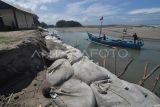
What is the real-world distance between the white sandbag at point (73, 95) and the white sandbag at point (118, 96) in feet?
0.75

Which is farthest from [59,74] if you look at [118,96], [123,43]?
[123,43]

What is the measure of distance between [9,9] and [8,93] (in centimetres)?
1675

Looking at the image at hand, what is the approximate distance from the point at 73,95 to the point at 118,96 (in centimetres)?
117

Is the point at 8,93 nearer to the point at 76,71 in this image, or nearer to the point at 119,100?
the point at 76,71

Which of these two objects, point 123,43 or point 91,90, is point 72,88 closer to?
point 91,90

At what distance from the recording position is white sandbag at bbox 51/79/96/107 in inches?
175

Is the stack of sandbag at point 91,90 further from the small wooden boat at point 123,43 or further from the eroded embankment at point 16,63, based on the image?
the small wooden boat at point 123,43

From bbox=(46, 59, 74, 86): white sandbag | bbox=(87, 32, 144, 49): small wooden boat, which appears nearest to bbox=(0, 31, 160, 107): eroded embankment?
bbox=(46, 59, 74, 86): white sandbag

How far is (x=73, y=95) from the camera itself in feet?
15.5

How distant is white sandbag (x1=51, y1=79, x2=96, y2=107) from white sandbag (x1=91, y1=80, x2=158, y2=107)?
9.0 inches

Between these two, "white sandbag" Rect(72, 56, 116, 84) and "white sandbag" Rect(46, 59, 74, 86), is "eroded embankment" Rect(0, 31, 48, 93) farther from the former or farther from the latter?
"white sandbag" Rect(72, 56, 116, 84)

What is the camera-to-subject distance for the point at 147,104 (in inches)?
178

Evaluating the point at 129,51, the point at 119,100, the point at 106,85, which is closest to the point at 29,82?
the point at 106,85

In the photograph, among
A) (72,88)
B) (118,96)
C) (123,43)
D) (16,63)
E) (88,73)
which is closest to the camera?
(118,96)
